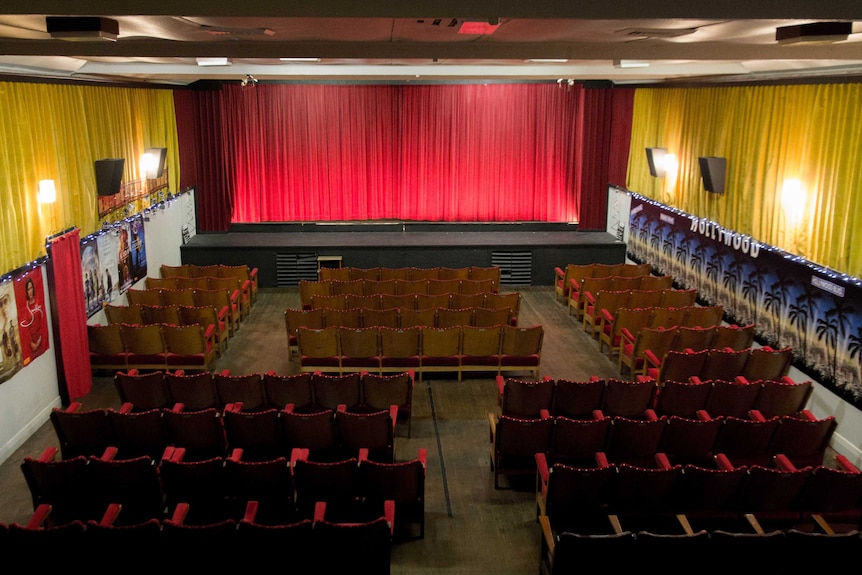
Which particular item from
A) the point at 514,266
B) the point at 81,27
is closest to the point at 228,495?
the point at 81,27

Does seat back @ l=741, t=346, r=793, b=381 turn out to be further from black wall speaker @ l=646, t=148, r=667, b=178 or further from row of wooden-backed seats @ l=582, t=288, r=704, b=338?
black wall speaker @ l=646, t=148, r=667, b=178

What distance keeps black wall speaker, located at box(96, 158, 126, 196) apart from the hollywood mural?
29.6 ft

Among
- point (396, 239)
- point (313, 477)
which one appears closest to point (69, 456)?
point (313, 477)

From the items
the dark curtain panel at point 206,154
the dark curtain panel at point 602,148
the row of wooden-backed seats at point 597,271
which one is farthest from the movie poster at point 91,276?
the dark curtain panel at point 602,148

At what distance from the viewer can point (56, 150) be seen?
31.0 ft

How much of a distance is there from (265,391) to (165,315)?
3.21 metres

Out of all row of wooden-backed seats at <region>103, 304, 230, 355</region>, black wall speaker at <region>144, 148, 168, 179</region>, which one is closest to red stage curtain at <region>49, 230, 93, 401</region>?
row of wooden-backed seats at <region>103, 304, 230, 355</region>

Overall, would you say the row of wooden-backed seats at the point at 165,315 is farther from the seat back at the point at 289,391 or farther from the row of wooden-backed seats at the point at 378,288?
the seat back at the point at 289,391

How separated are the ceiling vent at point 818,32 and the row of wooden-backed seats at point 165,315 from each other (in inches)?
314

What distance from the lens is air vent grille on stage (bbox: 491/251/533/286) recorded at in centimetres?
1493

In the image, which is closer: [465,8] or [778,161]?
[465,8]

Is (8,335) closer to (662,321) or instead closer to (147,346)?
(147,346)

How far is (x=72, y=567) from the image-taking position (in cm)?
493

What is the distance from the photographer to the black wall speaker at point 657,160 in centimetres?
1313
